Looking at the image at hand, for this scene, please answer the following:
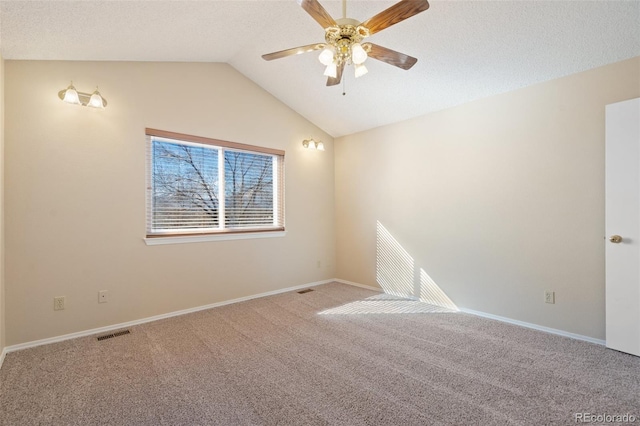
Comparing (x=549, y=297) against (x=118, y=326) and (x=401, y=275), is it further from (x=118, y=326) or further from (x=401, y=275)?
(x=118, y=326)

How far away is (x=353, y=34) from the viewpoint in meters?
1.97

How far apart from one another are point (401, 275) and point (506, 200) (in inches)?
66.0

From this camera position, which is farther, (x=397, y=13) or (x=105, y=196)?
(x=105, y=196)

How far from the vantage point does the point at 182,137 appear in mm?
3514

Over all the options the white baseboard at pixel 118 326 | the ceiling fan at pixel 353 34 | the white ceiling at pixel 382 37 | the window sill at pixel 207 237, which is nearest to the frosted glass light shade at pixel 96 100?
the white ceiling at pixel 382 37

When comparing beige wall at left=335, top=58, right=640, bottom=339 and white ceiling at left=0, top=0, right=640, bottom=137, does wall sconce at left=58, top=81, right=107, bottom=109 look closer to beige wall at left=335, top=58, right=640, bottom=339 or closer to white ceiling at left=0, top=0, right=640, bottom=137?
white ceiling at left=0, top=0, right=640, bottom=137

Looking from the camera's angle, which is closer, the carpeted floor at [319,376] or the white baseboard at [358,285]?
the carpeted floor at [319,376]

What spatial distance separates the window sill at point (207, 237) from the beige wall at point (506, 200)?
63.0 inches

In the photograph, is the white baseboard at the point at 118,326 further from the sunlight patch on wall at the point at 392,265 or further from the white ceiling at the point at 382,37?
the white ceiling at the point at 382,37

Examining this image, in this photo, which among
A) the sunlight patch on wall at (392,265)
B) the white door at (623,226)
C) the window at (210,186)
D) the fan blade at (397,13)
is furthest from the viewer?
the sunlight patch on wall at (392,265)

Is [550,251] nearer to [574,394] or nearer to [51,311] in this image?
[574,394]

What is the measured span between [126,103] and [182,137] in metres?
0.62

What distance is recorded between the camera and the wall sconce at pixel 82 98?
8.71ft

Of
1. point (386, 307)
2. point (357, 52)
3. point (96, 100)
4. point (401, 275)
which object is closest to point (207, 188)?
point (96, 100)
